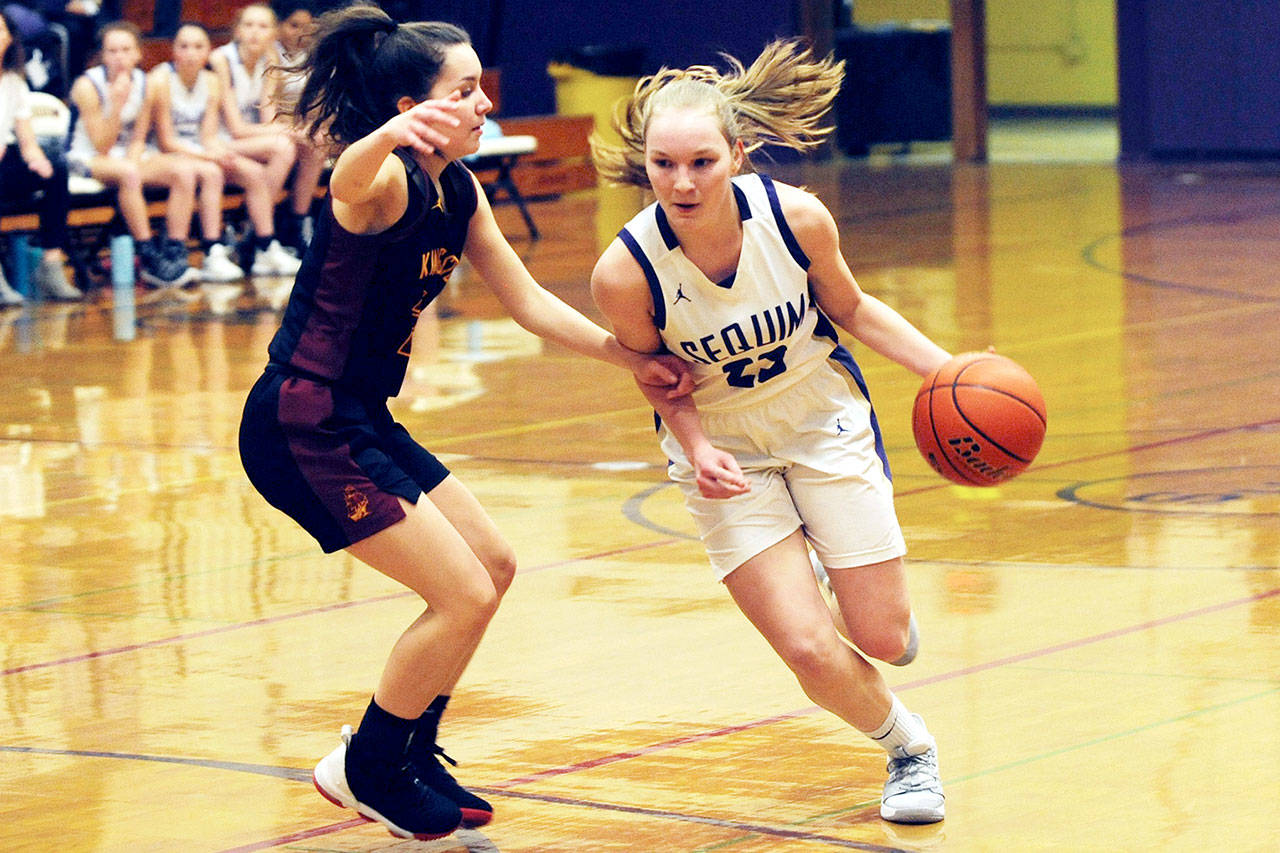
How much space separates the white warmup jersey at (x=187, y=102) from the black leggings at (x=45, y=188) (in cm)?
111

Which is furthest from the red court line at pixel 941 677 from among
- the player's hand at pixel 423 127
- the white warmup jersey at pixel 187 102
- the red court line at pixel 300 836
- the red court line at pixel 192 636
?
the white warmup jersey at pixel 187 102

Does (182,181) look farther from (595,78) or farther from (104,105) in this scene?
(595,78)

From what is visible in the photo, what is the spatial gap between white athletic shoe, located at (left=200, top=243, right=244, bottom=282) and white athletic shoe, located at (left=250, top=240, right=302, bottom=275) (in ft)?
0.92

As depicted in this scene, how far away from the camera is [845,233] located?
15461 mm

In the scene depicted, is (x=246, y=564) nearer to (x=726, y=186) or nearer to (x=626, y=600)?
(x=626, y=600)

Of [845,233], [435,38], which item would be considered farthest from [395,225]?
[845,233]

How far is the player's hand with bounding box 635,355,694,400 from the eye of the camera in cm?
382

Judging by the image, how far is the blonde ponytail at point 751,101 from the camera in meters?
3.88

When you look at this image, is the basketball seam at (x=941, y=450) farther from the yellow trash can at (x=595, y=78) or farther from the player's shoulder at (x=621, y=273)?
the yellow trash can at (x=595, y=78)

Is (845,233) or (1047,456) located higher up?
(1047,456)

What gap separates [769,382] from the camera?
3.87m

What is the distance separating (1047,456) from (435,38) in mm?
4048

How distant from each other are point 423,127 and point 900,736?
53.6 inches

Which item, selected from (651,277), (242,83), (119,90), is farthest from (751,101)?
(242,83)
